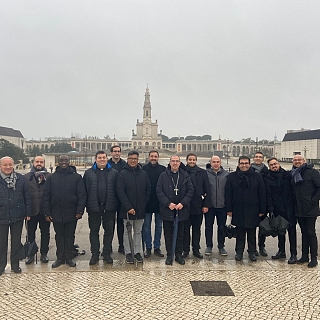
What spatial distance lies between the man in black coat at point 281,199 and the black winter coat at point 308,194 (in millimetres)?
197

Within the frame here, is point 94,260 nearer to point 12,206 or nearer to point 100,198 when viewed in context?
point 100,198

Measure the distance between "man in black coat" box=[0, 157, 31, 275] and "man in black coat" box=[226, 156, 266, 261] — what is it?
12.2 feet

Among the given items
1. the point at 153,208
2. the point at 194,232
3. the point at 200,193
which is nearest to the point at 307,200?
the point at 200,193

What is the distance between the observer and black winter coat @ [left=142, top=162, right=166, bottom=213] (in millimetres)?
6242

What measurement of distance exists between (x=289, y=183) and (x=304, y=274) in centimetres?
161

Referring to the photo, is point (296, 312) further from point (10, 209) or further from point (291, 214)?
point (10, 209)

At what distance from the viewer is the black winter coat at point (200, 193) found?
608 centimetres

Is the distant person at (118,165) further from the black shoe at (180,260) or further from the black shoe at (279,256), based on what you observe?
the black shoe at (279,256)

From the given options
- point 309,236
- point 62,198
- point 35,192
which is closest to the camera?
point 62,198

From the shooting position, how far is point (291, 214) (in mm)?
5914

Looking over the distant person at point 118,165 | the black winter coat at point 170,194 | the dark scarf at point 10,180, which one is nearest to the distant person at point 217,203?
the black winter coat at point 170,194

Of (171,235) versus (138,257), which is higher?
(171,235)

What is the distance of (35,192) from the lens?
5840 mm

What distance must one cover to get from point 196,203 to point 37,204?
294cm
